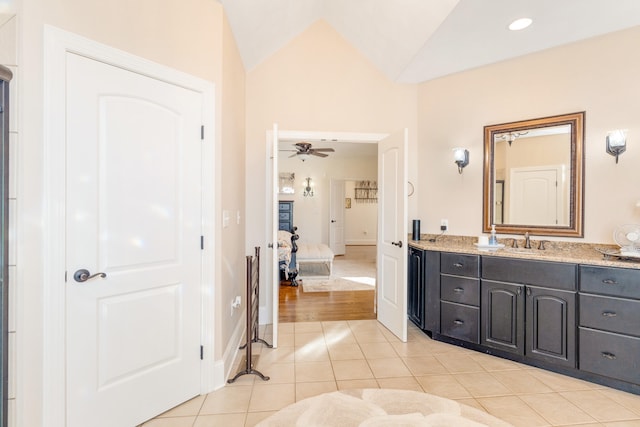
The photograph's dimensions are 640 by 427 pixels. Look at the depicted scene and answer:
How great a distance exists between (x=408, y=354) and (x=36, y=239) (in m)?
2.79

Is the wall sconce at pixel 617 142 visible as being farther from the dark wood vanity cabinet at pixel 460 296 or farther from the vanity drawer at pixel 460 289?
the vanity drawer at pixel 460 289

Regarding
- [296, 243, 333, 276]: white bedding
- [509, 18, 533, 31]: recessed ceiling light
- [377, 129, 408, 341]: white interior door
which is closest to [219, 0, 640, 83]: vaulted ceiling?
[509, 18, 533, 31]: recessed ceiling light

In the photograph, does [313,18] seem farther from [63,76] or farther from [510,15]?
[63,76]

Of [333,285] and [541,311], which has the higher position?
[541,311]

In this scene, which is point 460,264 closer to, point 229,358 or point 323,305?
point 323,305

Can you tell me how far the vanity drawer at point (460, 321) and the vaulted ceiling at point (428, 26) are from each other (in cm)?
247

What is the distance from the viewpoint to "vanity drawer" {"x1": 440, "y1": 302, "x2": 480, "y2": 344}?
269cm

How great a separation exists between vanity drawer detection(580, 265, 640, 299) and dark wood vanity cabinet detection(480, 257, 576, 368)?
75 mm

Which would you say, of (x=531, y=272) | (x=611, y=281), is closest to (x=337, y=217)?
(x=531, y=272)

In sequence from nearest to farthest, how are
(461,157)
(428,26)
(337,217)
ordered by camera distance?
(428,26)
(461,157)
(337,217)

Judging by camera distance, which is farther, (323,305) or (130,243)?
(323,305)

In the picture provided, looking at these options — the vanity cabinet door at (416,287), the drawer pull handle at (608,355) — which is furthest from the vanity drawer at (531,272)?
the vanity cabinet door at (416,287)

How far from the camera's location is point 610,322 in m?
2.12

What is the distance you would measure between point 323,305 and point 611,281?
2906 mm
